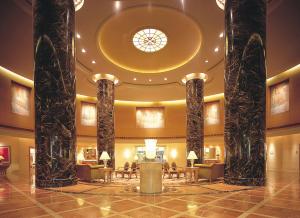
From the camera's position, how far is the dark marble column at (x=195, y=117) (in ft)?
44.1

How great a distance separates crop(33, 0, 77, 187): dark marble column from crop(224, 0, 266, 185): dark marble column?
4556 mm

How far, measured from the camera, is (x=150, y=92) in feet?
59.5

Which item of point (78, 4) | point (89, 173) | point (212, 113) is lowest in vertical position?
point (89, 173)

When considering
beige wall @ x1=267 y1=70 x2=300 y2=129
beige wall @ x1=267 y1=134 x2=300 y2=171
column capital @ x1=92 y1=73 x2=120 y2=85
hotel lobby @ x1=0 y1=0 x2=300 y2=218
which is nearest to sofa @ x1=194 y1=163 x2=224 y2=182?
hotel lobby @ x1=0 y1=0 x2=300 y2=218

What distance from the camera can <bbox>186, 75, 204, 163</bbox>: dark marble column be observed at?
13.4 metres

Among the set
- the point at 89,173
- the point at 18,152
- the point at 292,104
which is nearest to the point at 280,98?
the point at 292,104

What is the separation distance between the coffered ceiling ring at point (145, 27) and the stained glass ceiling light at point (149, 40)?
188mm

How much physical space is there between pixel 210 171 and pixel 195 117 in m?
5.32

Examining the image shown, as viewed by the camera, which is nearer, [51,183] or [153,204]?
[153,204]

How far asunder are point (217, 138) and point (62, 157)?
14.2 m

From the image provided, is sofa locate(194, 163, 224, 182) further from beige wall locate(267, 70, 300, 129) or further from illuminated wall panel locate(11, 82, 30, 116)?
illuminated wall panel locate(11, 82, 30, 116)

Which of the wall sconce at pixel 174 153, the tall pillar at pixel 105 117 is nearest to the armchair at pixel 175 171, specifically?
the tall pillar at pixel 105 117

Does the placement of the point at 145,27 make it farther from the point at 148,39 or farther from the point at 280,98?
the point at 280,98

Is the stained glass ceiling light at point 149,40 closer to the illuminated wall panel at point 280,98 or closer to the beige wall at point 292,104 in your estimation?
the beige wall at point 292,104
